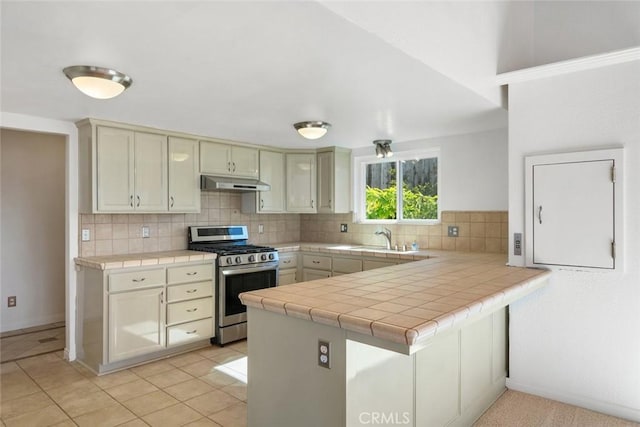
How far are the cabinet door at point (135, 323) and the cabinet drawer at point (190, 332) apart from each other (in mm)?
87

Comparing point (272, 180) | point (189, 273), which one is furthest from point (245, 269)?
point (272, 180)

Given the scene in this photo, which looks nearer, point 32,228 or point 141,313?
point 141,313

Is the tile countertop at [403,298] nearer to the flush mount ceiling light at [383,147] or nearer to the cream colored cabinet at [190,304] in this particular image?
the cream colored cabinet at [190,304]

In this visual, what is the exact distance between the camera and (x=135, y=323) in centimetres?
341

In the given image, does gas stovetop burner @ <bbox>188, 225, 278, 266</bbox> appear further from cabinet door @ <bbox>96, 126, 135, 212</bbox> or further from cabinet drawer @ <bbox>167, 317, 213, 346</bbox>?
cabinet door @ <bbox>96, 126, 135, 212</bbox>

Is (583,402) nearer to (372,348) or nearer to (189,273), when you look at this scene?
(372,348)

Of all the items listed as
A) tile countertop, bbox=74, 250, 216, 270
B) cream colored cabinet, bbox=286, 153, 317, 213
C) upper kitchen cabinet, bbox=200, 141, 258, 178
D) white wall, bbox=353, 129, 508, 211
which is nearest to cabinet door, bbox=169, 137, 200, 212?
upper kitchen cabinet, bbox=200, 141, 258, 178

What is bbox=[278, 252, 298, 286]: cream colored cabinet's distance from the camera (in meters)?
4.77

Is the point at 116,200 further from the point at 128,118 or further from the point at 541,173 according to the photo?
the point at 541,173

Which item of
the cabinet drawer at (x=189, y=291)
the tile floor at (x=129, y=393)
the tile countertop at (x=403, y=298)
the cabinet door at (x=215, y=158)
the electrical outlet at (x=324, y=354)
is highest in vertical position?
the cabinet door at (x=215, y=158)

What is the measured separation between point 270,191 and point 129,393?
8.82ft

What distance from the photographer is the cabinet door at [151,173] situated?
3.72m

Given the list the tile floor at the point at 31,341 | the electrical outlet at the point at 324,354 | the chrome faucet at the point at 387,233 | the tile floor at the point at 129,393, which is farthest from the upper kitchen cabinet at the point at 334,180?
the electrical outlet at the point at 324,354

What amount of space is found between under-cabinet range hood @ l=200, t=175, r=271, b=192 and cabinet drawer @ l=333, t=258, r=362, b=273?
1192 mm
